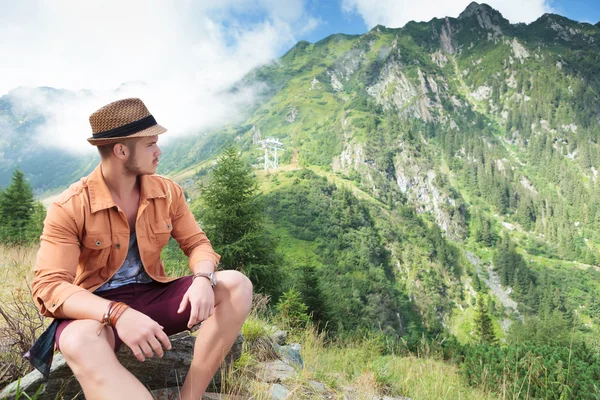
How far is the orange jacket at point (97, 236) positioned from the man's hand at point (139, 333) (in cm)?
33

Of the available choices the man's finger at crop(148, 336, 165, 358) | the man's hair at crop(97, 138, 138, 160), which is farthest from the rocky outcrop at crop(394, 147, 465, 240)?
the man's finger at crop(148, 336, 165, 358)

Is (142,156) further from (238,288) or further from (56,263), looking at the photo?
(238,288)

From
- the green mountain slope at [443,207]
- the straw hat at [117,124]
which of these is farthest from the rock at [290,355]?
the green mountain slope at [443,207]

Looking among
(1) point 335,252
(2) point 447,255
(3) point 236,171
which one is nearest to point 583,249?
(2) point 447,255

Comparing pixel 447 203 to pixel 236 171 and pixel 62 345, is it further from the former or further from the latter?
pixel 62 345

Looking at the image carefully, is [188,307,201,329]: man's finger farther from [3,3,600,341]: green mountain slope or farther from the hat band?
[3,3,600,341]: green mountain slope

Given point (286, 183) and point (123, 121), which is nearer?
point (123, 121)

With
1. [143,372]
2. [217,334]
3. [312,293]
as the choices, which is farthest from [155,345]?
[312,293]

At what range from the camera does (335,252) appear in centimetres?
8338

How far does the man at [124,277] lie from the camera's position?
1.74m

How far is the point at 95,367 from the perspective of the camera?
1.65 meters

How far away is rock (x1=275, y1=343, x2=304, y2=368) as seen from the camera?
3.62 meters

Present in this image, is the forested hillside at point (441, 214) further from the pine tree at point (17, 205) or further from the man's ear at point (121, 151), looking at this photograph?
the pine tree at point (17, 205)

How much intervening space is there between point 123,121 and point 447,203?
504 feet
